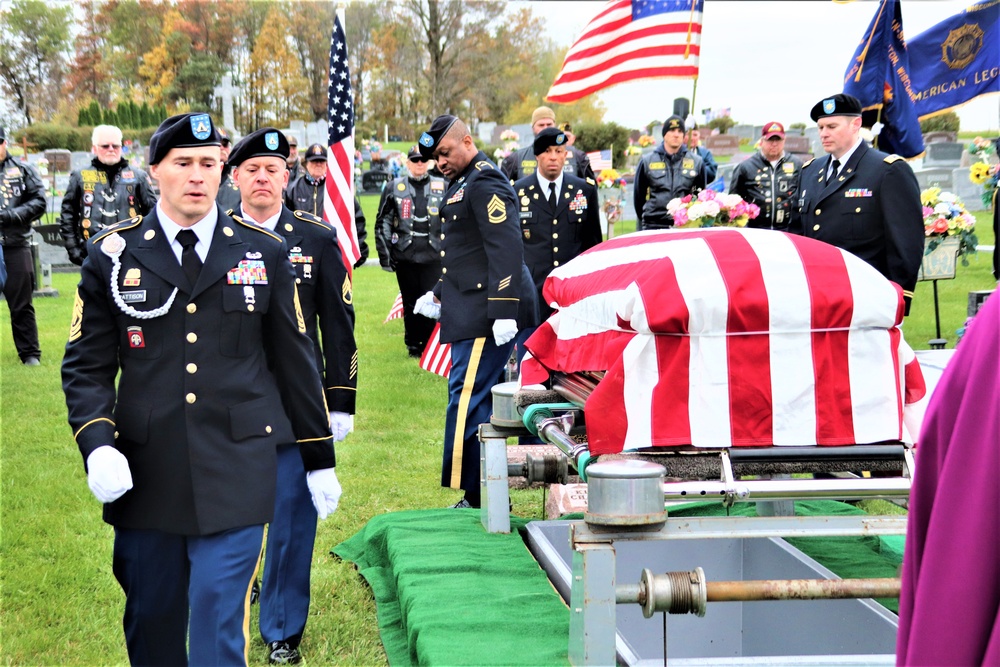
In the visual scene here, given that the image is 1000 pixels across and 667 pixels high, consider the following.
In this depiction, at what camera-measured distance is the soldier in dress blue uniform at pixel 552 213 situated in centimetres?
743

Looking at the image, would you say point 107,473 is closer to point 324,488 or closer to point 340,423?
point 324,488

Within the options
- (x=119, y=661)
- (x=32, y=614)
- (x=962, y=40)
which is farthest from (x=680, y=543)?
(x=962, y=40)

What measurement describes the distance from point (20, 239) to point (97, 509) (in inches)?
206

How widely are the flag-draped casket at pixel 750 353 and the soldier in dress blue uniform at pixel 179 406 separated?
1.05m

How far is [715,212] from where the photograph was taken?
23.4 ft

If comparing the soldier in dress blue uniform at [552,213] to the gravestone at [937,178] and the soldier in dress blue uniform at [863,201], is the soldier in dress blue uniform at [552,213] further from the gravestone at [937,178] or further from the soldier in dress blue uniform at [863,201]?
the gravestone at [937,178]

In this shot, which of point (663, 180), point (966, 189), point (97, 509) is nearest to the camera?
point (97, 509)

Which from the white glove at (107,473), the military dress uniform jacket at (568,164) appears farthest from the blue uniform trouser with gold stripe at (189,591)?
the military dress uniform jacket at (568,164)

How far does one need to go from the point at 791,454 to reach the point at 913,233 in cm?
291

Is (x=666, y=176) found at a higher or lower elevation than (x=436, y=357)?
higher

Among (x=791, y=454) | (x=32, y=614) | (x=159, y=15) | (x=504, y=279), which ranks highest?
(x=159, y=15)

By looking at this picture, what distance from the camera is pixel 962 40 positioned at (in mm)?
8250

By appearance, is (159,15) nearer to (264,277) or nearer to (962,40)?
(962,40)

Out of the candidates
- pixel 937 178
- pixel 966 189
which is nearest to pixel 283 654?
pixel 966 189
